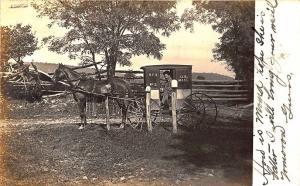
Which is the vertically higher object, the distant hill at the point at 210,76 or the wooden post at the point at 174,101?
the distant hill at the point at 210,76

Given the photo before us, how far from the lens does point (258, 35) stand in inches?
169

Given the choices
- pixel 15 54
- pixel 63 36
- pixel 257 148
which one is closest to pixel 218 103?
pixel 257 148

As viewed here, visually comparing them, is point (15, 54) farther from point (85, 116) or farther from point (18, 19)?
point (85, 116)

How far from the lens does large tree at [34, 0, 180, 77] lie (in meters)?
4.37

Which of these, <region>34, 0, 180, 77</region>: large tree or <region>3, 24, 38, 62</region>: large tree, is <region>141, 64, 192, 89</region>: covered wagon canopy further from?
<region>3, 24, 38, 62</region>: large tree

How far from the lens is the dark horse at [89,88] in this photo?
4484 millimetres

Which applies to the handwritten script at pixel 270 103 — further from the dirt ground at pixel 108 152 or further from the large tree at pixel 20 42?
the large tree at pixel 20 42

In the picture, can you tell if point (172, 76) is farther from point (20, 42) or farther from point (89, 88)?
point (20, 42)

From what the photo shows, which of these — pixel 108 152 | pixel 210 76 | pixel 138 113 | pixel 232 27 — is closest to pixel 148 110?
pixel 138 113

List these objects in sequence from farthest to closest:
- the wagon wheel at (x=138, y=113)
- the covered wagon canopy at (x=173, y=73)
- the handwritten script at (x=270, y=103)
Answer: the wagon wheel at (x=138, y=113) < the covered wagon canopy at (x=173, y=73) < the handwritten script at (x=270, y=103)

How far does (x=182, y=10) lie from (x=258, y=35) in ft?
2.03

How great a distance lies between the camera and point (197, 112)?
14.8ft

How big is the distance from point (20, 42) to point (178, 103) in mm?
1368

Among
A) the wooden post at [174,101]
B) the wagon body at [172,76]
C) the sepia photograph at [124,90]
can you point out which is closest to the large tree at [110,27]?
the sepia photograph at [124,90]
